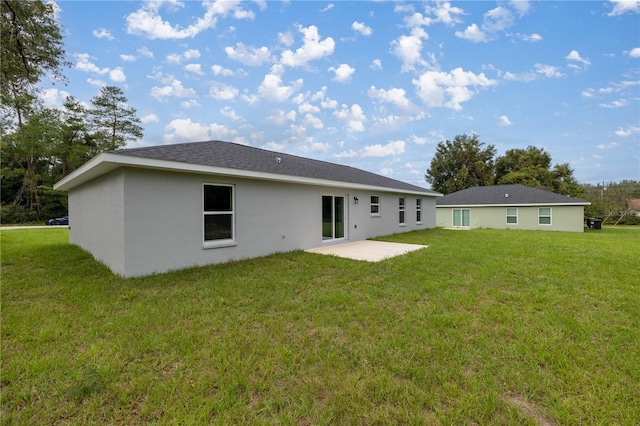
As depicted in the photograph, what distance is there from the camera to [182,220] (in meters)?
6.24

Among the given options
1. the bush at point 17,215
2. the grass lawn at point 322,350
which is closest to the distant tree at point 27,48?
the grass lawn at point 322,350

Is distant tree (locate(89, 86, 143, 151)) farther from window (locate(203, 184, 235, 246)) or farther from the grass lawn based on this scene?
the grass lawn

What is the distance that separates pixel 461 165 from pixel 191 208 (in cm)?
3848

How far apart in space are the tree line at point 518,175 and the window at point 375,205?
2677 cm

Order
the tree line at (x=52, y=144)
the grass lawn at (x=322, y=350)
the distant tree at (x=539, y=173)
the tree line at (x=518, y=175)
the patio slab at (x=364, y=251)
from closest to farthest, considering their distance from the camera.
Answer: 1. the grass lawn at (x=322, y=350)
2. the patio slab at (x=364, y=251)
3. the tree line at (x=52, y=144)
4. the tree line at (x=518, y=175)
5. the distant tree at (x=539, y=173)

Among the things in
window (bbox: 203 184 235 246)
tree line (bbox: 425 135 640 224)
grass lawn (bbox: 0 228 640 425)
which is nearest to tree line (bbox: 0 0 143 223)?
window (bbox: 203 184 235 246)

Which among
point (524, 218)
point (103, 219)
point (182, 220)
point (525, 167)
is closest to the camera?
point (182, 220)

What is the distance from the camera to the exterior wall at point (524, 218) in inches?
733

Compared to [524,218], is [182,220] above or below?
above

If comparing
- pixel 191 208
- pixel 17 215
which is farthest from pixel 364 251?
pixel 17 215

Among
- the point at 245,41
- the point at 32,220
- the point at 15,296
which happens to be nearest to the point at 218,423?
the point at 15,296

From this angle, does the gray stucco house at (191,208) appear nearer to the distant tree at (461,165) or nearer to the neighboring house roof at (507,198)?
the neighboring house roof at (507,198)

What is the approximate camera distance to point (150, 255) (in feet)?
18.9

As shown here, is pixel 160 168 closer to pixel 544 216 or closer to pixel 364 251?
pixel 364 251
